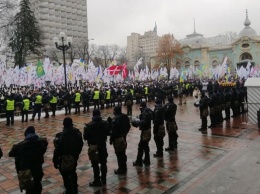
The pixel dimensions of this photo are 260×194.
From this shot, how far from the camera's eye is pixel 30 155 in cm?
471

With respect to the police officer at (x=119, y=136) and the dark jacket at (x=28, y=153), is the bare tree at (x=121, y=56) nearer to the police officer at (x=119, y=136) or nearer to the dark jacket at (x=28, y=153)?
the police officer at (x=119, y=136)

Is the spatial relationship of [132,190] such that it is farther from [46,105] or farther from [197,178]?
[46,105]

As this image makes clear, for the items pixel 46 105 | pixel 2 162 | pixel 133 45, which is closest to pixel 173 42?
pixel 46 105

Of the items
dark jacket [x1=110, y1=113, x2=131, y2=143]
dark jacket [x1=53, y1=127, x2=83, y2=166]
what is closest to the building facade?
dark jacket [x1=110, y1=113, x2=131, y2=143]

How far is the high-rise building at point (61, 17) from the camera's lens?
9606 cm

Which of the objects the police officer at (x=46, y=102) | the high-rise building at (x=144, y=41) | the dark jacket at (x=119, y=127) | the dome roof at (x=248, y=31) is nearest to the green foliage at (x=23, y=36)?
the police officer at (x=46, y=102)

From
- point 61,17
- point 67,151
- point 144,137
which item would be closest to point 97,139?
point 67,151

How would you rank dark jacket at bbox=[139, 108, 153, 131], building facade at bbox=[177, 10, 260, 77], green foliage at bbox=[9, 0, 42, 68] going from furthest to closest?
building facade at bbox=[177, 10, 260, 77], green foliage at bbox=[9, 0, 42, 68], dark jacket at bbox=[139, 108, 153, 131]

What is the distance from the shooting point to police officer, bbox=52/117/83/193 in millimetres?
5198

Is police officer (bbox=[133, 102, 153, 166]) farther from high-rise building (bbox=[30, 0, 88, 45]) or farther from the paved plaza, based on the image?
high-rise building (bbox=[30, 0, 88, 45])

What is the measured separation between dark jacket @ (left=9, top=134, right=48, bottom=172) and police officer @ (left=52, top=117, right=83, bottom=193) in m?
0.43

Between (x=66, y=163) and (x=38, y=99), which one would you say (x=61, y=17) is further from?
(x=66, y=163)

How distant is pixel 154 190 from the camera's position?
5.72 m

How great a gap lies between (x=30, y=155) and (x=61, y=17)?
4125 inches
